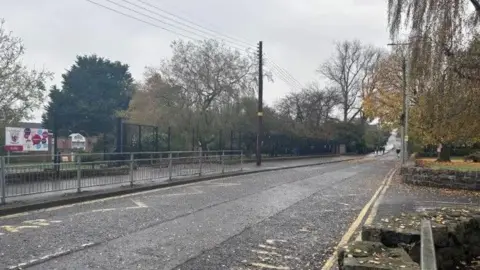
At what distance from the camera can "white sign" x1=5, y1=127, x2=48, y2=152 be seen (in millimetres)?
16828

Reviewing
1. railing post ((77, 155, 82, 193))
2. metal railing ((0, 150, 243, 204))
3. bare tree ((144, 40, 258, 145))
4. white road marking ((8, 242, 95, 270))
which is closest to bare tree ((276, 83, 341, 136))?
bare tree ((144, 40, 258, 145))

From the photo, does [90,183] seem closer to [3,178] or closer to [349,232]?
[3,178]

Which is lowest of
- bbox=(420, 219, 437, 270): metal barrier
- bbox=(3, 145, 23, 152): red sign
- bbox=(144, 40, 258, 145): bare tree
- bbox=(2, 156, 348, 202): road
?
bbox=(2, 156, 348, 202): road

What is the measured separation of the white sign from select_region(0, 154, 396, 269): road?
581 cm

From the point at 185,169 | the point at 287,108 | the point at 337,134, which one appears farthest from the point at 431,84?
the point at 337,134

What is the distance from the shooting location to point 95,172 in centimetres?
1524

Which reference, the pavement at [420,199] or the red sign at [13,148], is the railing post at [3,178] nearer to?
the red sign at [13,148]

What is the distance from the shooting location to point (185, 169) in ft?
68.7

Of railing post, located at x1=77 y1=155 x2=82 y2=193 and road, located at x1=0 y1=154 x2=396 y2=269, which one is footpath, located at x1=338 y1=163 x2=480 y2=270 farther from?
railing post, located at x1=77 y1=155 x2=82 y2=193

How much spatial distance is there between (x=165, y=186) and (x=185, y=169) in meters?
3.36

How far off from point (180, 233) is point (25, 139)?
11.4m

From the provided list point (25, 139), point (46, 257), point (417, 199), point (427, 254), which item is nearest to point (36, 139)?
point (25, 139)

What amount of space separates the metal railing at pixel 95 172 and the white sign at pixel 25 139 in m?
2.31

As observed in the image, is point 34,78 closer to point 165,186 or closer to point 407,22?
point 165,186
